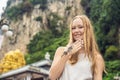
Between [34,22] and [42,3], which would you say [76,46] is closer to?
[34,22]

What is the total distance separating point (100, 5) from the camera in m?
48.5

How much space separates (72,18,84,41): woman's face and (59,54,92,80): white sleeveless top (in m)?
0.19

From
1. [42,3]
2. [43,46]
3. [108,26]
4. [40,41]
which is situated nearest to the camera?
[108,26]

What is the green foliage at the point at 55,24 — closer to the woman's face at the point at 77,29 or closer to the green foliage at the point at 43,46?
the green foliage at the point at 43,46

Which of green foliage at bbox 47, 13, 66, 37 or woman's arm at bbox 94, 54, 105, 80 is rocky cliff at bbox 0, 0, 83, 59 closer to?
green foliage at bbox 47, 13, 66, 37

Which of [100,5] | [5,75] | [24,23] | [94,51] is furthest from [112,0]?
[94,51]

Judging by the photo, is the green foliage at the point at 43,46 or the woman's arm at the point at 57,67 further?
the green foliage at the point at 43,46

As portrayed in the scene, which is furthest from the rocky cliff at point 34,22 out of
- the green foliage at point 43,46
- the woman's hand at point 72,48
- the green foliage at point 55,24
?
the woman's hand at point 72,48

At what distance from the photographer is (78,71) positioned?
3.21 m

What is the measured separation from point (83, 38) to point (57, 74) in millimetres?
348

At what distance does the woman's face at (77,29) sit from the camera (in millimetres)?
3270

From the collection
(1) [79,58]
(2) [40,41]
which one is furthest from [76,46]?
(2) [40,41]

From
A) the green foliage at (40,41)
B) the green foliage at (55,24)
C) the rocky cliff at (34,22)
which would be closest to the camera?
the green foliage at (40,41)

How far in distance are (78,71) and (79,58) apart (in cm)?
12
